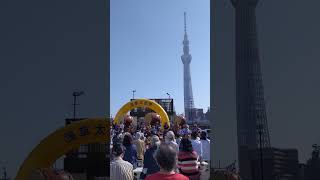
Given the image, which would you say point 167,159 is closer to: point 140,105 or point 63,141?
point 63,141

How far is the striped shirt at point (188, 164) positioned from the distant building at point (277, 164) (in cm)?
184

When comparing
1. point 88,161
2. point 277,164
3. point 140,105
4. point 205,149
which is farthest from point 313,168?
point 140,105

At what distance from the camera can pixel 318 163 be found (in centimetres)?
650

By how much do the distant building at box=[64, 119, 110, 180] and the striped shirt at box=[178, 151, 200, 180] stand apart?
2534 millimetres

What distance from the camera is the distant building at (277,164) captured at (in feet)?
21.7

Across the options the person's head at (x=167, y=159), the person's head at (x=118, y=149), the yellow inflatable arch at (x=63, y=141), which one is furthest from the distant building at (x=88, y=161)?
the person's head at (x=167, y=159)

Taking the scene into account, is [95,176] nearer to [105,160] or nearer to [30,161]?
[105,160]

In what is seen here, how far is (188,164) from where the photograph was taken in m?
5.23

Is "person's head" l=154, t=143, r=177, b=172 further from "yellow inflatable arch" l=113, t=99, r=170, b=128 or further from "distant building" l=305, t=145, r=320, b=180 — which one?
"yellow inflatable arch" l=113, t=99, r=170, b=128

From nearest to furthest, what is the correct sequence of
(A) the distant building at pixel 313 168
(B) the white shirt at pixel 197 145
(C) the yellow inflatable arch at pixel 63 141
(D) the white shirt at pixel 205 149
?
(A) the distant building at pixel 313 168 < (C) the yellow inflatable arch at pixel 63 141 < (B) the white shirt at pixel 197 145 < (D) the white shirt at pixel 205 149

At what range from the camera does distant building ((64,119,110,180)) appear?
7.40m

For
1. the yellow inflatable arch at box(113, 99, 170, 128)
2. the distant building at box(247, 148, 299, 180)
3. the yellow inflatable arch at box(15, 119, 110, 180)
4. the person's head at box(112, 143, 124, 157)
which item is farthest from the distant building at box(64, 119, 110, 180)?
the yellow inflatable arch at box(113, 99, 170, 128)

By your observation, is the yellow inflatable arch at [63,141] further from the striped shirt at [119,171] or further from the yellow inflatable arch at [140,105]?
the yellow inflatable arch at [140,105]

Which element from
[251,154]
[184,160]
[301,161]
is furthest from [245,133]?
[184,160]
